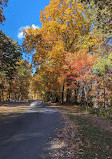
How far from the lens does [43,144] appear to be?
18.0 feet

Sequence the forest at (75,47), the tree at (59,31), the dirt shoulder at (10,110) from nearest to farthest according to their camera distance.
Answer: the forest at (75,47)
the dirt shoulder at (10,110)
the tree at (59,31)

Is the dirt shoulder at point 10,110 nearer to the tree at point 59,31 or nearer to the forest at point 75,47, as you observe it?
the forest at point 75,47

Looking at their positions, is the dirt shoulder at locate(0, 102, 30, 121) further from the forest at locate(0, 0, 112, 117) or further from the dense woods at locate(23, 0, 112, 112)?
the dense woods at locate(23, 0, 112, 112)

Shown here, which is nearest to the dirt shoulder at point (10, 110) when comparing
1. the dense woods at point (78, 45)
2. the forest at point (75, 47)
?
the forest at point (75, 47)

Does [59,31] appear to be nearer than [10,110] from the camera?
No

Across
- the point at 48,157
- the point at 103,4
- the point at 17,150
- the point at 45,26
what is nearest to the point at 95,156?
the point at 48,157

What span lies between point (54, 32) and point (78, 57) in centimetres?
775

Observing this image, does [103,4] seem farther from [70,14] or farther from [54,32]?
[54,32]

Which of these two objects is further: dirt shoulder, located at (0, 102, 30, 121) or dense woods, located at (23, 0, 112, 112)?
dirt shoulder, located at (0, 102, 30, 121)

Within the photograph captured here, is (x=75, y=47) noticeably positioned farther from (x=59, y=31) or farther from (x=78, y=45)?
(x=78, y=45)

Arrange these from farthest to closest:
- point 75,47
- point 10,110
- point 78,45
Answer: point 75,47 → point 10,110 → point 78,45

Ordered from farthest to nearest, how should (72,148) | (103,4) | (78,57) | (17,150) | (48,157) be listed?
(78,57), (103,4), (72,148), (17,150), (48,157)

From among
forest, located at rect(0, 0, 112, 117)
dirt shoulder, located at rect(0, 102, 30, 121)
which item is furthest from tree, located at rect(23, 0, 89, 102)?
dirt shoulder, located at rect(0, 102, 30, 121)

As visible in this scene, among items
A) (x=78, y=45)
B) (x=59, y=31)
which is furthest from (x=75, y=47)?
(x=78, y=45)
